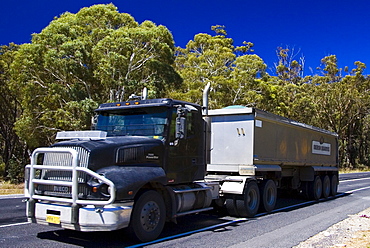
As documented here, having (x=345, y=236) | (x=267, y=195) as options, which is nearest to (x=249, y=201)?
(x=267, y=195)

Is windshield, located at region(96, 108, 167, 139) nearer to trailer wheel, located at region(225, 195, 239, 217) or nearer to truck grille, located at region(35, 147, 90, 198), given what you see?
truck grille, located at region(35, 147, 90, 198)

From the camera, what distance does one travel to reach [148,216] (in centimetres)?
730

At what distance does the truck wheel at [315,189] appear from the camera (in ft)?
48.8

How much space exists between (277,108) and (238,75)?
6197mm

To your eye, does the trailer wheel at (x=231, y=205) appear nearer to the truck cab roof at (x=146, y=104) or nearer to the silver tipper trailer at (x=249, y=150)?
the silver tipper trailer at (x=249, y=150)

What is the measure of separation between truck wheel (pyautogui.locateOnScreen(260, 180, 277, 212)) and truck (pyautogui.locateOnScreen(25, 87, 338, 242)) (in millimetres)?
31

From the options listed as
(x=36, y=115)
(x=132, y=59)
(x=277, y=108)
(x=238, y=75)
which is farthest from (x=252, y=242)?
(x=277, y=108)

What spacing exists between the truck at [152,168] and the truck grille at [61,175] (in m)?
0.02

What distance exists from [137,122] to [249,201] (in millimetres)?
Result: 4371

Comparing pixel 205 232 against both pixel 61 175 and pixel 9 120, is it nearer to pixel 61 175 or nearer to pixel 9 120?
pixel 61 175

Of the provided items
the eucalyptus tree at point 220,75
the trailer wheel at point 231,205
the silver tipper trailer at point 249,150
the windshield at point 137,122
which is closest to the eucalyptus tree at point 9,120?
the eucalyptus tree at point 220,75

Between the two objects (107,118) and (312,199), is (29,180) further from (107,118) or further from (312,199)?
(312,199)

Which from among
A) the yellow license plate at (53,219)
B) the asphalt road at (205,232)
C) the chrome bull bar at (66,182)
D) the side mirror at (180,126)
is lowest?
the asphalt road at (205,232)

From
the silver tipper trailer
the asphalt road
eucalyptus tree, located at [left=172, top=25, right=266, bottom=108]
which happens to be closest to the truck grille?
the asphalt road
